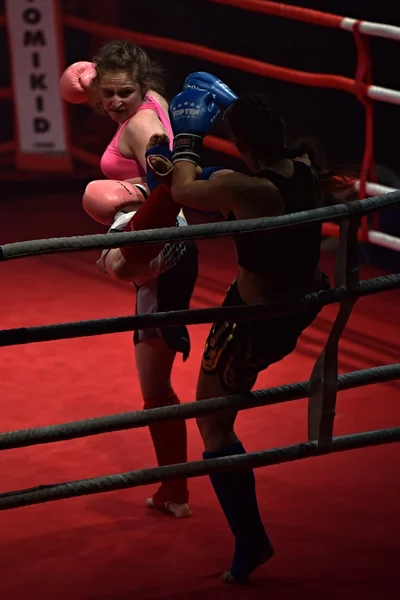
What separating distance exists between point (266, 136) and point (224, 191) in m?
0.15

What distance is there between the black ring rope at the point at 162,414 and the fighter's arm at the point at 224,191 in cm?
38

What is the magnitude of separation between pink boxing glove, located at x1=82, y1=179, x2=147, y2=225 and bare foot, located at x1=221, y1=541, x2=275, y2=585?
826 millimetres

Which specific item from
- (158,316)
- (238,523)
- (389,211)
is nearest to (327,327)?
(389,211)

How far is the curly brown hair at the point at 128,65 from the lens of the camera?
2.87 m

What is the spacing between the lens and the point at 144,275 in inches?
100

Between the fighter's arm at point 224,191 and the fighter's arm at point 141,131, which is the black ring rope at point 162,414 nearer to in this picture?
the fighter's arm at point 224,191

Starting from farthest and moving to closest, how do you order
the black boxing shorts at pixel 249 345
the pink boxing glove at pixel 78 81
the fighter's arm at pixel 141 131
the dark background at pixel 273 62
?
the dark background at pixel 273 62
the pink boxing glove at pixel 78 81
the fighter's arm at pixel 141 131
the black boxing shorts at pixel 249 345

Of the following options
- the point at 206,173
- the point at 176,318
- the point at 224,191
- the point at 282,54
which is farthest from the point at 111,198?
the point at 282,54

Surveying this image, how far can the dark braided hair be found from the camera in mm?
A: 2275

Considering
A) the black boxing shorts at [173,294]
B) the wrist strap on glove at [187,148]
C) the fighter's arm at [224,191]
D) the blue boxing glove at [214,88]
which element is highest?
the blue boxing glove at [214,88]

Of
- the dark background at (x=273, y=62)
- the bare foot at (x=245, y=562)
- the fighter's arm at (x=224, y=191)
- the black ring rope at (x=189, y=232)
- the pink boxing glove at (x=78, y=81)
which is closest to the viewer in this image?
the black ring rope at (x=189, y=232)

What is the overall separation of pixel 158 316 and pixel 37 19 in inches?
170

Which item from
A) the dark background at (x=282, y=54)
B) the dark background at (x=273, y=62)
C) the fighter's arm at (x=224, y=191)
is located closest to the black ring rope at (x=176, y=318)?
the fighter's arm at (x=224, y=191)

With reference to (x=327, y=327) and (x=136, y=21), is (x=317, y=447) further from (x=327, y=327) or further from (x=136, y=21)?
(x=136, y=21)
